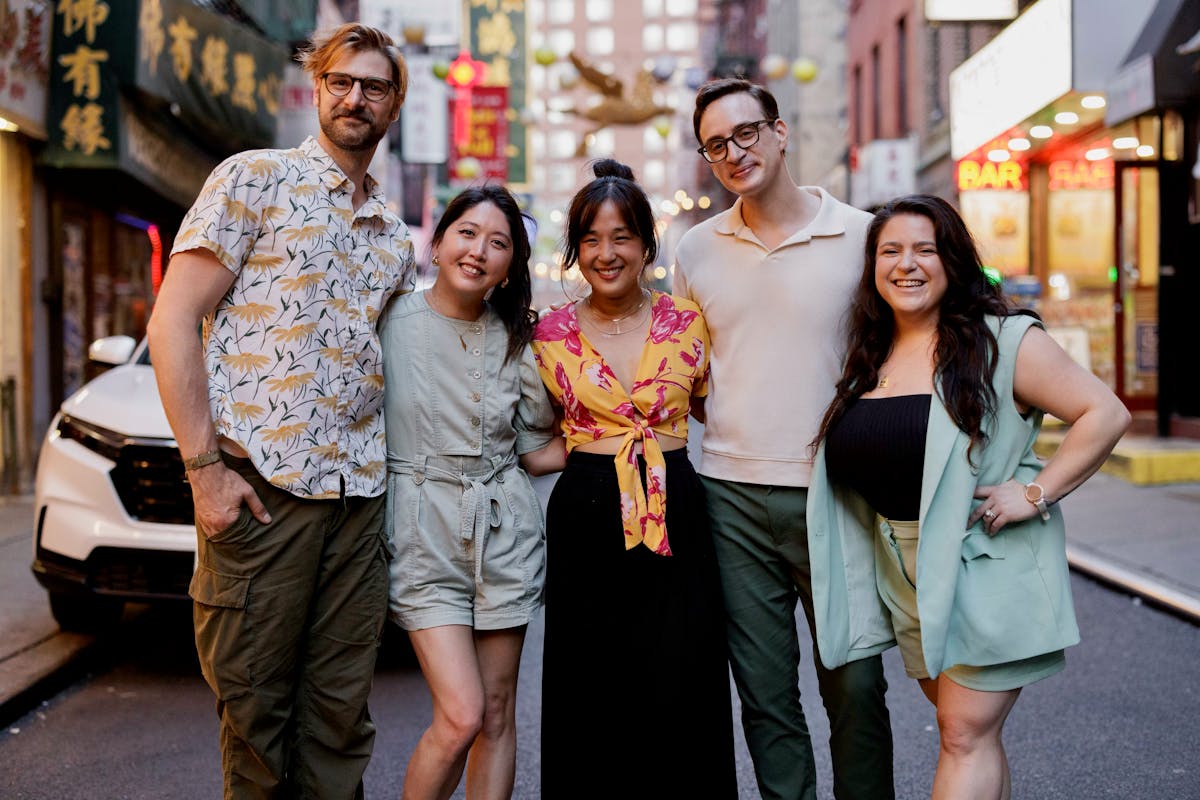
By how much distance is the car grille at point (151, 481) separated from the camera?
224 inches

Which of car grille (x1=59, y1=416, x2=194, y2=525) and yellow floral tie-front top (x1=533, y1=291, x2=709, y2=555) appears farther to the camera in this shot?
car grille (x1=59, y1=416, x2=194, y2=525)

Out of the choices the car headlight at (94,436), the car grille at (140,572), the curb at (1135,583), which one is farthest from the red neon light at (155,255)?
the curb at (1135,583)

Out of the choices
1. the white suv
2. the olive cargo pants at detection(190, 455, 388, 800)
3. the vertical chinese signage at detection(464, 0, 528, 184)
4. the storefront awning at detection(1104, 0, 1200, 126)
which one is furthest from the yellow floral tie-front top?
the vertical chinese signage at detection(464, 0, 528, 184)

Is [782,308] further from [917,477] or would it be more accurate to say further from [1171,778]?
[1171,778]

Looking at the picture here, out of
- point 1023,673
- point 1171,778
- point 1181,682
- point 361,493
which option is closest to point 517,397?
point 361,493

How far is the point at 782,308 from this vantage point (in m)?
3.68

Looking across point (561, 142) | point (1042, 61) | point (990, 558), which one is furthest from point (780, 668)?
point (561, 142)

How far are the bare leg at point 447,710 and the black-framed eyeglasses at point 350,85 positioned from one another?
5.23ft

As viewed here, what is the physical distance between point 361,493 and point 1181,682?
4.41m

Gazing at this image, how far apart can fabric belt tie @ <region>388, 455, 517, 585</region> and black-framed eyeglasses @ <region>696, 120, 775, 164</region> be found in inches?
47.9

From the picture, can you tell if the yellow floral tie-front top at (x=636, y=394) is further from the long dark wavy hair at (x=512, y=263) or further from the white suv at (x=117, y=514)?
the white suv at (x=117, y=514)

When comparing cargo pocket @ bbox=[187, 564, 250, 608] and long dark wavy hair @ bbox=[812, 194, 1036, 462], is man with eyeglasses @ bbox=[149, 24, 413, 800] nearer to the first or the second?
cargo pocket @ bbox=[187, 564, 250, 608]

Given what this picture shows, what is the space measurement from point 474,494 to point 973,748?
5.19 feet

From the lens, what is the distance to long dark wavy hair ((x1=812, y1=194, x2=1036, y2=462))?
3213mm
